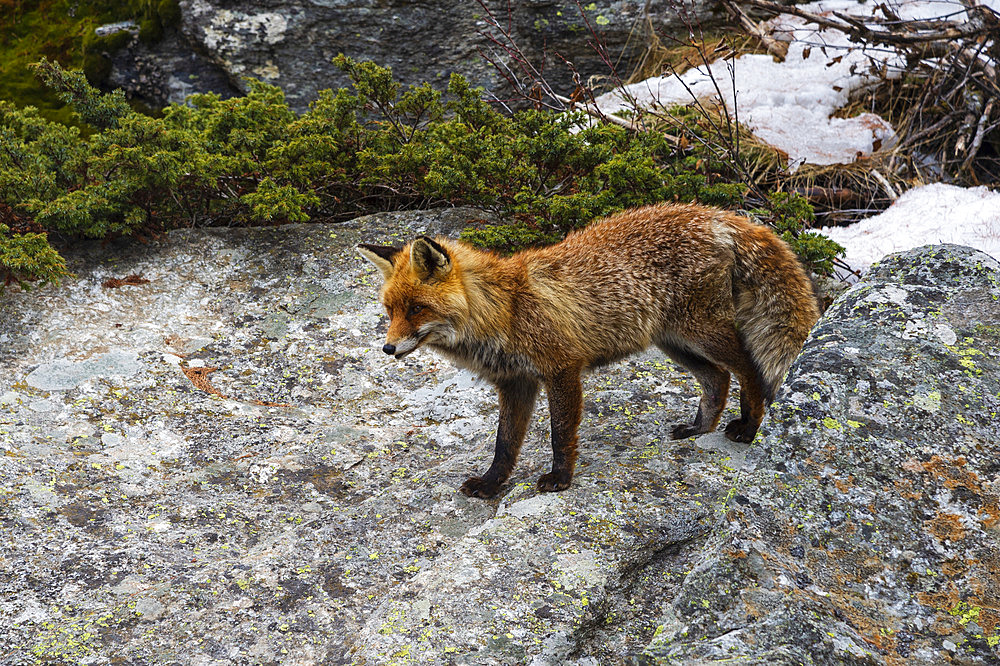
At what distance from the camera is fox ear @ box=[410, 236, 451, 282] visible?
175 inches

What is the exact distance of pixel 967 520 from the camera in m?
2.77

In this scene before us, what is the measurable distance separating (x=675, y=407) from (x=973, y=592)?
2804 millimetres

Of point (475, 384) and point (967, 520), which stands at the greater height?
point (967, 520)

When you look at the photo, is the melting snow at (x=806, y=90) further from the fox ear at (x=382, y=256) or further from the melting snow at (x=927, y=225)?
the fox ear at (x=382, y=256)

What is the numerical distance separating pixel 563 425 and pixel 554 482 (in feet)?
1.04

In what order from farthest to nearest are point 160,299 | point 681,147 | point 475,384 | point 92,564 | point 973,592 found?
1. point 681,147
2. point 160,299
3. point 475,384
4. point 92,564
5. point 973,592

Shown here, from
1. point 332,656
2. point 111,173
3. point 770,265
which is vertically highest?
point 770,265

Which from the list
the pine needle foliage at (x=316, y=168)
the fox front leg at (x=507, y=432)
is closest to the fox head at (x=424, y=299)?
the fox front leg at (x=507, y=432)

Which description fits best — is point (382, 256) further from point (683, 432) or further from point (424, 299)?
point (683, 432)

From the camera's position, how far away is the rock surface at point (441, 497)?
2715 millimetres

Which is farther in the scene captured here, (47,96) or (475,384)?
(47,96)

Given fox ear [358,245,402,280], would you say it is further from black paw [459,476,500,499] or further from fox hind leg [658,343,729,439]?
fox hind leg [658,343,729,439]

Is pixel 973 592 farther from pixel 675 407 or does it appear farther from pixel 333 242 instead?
pixel 333 242

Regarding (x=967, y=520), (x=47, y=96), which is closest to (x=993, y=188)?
(x=967, y=520)
